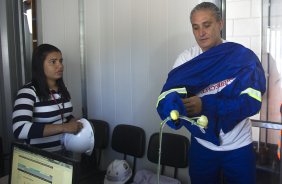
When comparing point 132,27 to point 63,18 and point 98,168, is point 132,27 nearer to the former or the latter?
point 63,18

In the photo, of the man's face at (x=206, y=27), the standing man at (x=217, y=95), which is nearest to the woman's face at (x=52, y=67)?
the standing man at (x=217, y=95)

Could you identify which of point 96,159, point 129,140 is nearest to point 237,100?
point 129,140

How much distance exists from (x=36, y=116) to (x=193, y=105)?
0.90 m

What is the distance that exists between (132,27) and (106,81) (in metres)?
0.57

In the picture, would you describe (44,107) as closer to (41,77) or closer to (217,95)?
(41,77)

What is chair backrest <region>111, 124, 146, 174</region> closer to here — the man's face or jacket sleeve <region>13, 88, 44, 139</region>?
jacket sleeve <region>13, 88, 44, 139</region>

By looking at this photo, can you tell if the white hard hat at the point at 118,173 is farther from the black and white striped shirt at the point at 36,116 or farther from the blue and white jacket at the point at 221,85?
the blue and white jacket at the point at 221,85

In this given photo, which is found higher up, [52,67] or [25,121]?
[52,67]

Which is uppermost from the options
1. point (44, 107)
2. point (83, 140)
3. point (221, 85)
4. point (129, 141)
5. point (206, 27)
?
point (206, 27)

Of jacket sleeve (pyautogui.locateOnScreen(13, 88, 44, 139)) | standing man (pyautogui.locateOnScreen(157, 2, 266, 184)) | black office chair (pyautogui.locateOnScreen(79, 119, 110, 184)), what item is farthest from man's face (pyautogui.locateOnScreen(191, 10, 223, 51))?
black office chair (pyautogui.locateOnScreen(79, 119, 110, 184))

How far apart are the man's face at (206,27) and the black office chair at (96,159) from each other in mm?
1449

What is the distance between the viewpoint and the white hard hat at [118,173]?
2195 mm

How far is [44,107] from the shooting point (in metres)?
1.59

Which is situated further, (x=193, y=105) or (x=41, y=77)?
(x=41, y=77)
